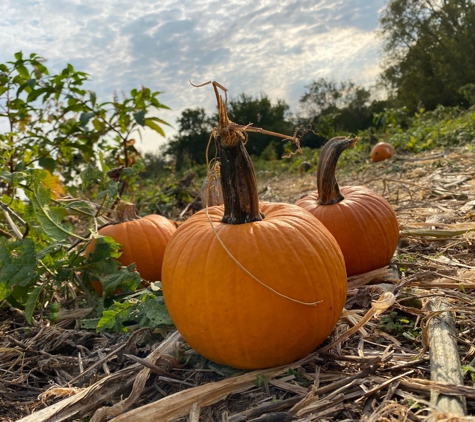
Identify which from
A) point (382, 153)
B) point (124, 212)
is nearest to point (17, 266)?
point (124, 212)

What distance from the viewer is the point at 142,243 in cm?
308

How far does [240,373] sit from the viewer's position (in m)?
1.84

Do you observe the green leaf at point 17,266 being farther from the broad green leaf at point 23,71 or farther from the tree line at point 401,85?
the tree line at point 401,85

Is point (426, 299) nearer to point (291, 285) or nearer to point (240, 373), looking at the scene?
point (291, 285)

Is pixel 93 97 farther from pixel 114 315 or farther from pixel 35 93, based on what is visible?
pixel 114 315

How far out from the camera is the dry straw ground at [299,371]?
1490 millimetres

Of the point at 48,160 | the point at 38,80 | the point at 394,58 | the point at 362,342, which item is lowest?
the point at 362,342

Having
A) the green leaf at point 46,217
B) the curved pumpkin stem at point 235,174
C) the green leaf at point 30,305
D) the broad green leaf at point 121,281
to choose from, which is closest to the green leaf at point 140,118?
the green leaf at point 46,217

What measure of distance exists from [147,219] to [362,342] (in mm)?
1879

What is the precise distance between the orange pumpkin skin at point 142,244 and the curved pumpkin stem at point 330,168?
1.15 m

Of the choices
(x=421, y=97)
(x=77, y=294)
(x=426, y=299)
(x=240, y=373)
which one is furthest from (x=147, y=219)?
(x=421, y=97)

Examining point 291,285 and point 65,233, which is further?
point 65,233

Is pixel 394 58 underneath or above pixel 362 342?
above

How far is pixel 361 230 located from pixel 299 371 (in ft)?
3.86
